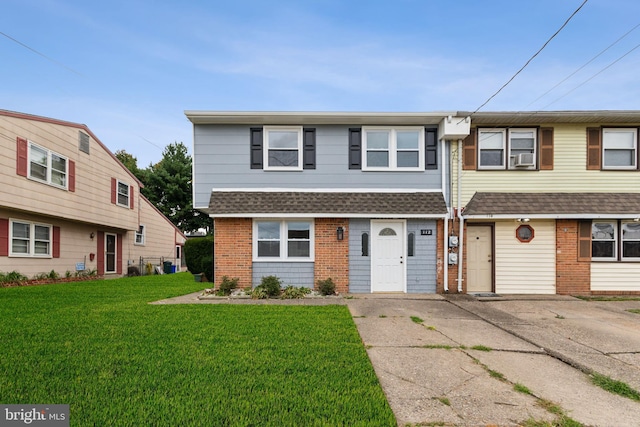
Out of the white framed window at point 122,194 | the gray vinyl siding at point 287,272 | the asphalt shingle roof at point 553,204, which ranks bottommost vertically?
the gray vinyl siding at point 287,272

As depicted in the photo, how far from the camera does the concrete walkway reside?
10.8 ft

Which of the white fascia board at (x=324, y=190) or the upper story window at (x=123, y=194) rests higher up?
the upper story window at (x=123, y=194)

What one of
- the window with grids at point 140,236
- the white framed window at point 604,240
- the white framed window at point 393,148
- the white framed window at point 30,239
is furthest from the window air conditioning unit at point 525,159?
the window with grids at point 140,236

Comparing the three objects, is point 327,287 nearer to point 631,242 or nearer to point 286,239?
point 286,239

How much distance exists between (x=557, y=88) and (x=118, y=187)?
19355 mm

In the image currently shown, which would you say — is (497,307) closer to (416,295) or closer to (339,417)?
(416,295)

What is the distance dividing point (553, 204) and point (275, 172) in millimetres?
8470

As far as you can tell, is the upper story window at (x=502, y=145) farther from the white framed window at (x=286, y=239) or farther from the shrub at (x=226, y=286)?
the shrub at (x=226, y=286)

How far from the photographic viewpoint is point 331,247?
10250 mm

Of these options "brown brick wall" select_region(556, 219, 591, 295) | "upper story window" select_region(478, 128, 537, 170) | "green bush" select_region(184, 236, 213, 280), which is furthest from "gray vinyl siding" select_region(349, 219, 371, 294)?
"green bush" select_region(184, 236, 213, 280)

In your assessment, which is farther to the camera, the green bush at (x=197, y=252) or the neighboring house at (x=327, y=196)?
the green bush at (x=197, y=252)

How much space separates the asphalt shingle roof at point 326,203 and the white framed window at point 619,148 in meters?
5.44

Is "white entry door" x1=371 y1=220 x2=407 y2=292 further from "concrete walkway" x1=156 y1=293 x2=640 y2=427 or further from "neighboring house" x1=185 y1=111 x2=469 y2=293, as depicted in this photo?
"concrete walkway" x1=156 y1=293 x2=640 y2=427

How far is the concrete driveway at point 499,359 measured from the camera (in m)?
3.29
